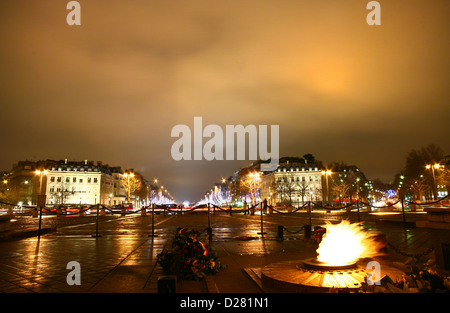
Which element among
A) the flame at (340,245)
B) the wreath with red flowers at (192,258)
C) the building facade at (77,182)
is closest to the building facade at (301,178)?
the building facade at (77,182)

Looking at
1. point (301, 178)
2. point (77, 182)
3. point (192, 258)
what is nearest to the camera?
point (192, 258)

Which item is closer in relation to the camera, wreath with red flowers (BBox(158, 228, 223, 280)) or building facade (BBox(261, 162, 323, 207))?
wreath with red flowers (BBox(158, 228, 223, 280))

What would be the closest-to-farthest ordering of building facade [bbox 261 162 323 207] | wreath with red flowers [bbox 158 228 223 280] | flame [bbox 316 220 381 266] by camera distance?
wreath with red flowers [bbox 158 228 223 280] → flame [bbox 316 220 381 266] → building facade [bbox 261 162 323 207]

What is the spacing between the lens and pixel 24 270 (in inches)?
276

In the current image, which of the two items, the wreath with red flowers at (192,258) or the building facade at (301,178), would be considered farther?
the building facade at (301,178)

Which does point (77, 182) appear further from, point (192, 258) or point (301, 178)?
point (192, 258)

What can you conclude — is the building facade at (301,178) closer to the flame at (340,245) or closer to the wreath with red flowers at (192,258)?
the flame at (340,245)

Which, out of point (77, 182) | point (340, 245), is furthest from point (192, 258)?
point (77, 182)

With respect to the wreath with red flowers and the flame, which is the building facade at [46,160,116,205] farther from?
the flame

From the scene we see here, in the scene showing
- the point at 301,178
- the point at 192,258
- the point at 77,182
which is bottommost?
the point at 192,258

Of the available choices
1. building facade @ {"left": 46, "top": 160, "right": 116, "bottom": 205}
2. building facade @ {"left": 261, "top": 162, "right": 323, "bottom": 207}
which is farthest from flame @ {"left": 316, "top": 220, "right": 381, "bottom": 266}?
building facade @ {"left": 46, "top": 160, "right": 116, "bottom": 205}

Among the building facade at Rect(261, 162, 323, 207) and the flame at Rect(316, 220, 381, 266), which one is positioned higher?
the building facade at Rect(261, 162, 323, 207)
